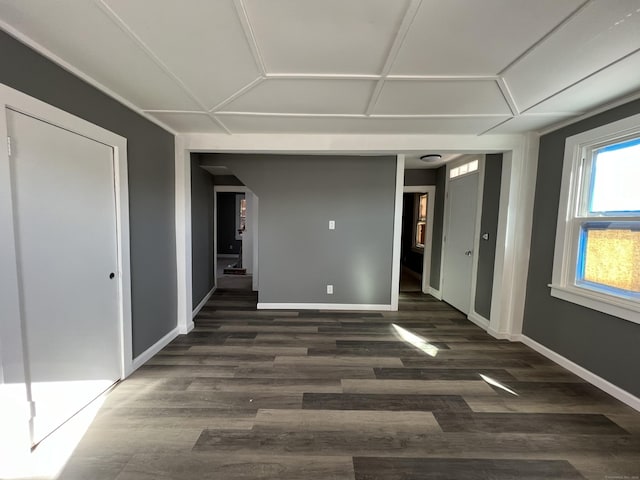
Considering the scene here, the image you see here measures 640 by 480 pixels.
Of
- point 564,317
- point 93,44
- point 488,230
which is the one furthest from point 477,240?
point 93,44

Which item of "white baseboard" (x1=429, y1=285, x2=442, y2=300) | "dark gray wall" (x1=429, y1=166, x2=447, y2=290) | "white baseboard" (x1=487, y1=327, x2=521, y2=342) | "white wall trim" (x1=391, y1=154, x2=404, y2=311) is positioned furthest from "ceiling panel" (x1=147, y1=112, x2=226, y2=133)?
"white baseboard" (x1=429, y1=285, x2=442, y2=300)

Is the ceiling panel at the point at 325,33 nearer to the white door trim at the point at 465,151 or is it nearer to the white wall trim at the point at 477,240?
the white door trim at the point at 465,151

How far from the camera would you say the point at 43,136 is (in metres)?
1.44

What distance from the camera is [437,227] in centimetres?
457

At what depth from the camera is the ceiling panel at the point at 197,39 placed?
114 centimetres

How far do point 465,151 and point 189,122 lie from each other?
9.96ft

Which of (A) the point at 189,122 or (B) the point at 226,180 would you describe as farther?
(B) the point at 226,180

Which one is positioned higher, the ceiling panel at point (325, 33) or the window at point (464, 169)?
Result: the ceiling panel at point (325, 33)

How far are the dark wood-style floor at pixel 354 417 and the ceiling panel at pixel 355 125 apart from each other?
2.34m

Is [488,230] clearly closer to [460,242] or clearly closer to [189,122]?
[460,242]

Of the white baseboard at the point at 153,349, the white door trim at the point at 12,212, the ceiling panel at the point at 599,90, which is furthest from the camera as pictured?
the white baseboard at the point at 153,349

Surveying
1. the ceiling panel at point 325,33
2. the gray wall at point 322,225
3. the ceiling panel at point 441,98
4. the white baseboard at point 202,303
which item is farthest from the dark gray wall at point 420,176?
the white baseboard at point 202,303

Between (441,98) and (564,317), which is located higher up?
(441,98)

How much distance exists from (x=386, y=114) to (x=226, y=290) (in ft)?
13.5
